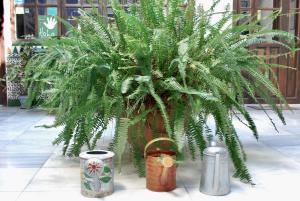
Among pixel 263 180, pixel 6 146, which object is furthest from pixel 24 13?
pixel 263 180

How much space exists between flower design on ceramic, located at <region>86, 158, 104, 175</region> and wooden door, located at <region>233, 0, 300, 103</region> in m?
3.87

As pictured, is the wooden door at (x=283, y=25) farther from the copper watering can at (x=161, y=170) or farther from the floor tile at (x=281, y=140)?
Answer: the copper watering can at (x=161, y=170)

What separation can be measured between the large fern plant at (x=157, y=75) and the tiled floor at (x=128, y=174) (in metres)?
0.14

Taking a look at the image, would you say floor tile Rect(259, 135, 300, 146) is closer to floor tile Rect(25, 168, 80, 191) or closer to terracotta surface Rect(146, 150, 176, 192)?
terracotta surface Rect(146, 150, 176, 192)

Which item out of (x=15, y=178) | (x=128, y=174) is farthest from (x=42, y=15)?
(x=128, y=174)

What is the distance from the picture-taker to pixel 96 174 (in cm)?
196

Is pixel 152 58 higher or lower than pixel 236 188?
higher

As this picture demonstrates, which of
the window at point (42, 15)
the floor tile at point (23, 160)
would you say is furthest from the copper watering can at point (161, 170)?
the window at point (42, 15)

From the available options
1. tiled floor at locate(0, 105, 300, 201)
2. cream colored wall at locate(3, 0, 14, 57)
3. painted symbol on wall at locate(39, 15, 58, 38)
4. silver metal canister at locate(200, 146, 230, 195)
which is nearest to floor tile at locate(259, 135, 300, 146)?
tiled floor at locate(0, 105, 300, 201)

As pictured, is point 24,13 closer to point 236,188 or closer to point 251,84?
point 251,84

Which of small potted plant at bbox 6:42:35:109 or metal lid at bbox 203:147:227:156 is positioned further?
small potted plant at bbox 6:42:35:109

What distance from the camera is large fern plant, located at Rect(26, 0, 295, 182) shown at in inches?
86.3

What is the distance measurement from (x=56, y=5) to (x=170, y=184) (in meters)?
3.89

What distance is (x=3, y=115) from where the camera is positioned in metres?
4.66
